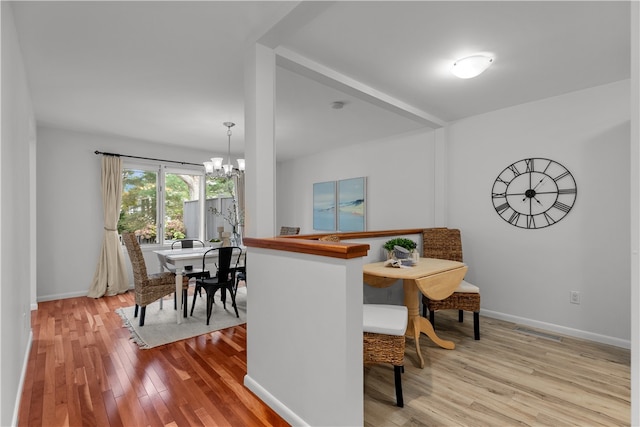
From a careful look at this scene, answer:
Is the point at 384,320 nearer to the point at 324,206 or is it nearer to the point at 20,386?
the point at 20,386

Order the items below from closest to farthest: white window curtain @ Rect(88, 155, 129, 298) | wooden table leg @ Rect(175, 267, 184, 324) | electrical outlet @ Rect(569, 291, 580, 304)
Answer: electrical outlet @ Rect(569, 291, 580, 304) < wooden table leg @ Rect(175, 267, 184, 324) < white window curtain @ Rect(88, 155, 129, 298)

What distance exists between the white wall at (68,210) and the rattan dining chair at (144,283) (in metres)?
1.78

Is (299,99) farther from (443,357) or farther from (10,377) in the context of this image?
(10,377)

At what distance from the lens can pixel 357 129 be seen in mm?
4508

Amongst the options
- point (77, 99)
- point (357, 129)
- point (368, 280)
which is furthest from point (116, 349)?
point (357, 129)

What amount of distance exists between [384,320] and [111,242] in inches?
171

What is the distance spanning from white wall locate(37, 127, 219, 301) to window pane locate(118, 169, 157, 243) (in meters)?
0.35

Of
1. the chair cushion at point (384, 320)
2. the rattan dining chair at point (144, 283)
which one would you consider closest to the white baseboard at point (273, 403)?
the chair cushion at point (384, 320)

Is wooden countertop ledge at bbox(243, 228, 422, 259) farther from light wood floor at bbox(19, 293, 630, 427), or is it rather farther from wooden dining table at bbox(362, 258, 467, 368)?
light wood floor at bbox(19, 293, 630, 427)

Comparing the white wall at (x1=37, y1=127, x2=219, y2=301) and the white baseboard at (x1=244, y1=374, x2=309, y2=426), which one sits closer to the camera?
the white baseboard at (x1=244, y1=374, x2=309, y2=426)

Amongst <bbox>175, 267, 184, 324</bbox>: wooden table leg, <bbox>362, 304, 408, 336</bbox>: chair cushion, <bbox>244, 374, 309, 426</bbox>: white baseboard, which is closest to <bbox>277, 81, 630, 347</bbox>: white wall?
<bbox>362, 304, 408, 336</bbox>: chair cushion

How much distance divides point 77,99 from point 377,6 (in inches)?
126

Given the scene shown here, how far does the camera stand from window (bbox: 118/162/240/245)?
5.04m

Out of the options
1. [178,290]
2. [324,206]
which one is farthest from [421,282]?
[324,206]
